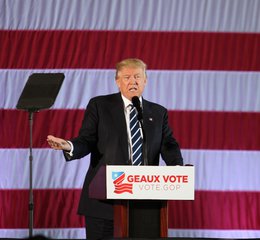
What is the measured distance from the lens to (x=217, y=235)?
4273mm

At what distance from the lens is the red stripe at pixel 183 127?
166 inches

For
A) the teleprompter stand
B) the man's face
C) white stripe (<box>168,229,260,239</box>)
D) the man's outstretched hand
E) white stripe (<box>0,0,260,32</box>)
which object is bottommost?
white stripe (<box>168,229,260,239</box>)

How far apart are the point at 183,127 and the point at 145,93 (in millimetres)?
360

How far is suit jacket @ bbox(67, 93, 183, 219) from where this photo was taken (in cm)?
281

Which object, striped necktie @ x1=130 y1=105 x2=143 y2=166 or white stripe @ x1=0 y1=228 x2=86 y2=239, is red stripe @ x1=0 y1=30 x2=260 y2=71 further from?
striped necktie @ x1=130 y1=105 x2=143 y2=166

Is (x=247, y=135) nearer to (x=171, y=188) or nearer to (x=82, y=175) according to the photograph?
(x=82, y=175)

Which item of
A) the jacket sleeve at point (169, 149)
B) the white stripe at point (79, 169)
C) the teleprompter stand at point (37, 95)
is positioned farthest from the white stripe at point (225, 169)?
the jacket sleeve at point (169, 149)

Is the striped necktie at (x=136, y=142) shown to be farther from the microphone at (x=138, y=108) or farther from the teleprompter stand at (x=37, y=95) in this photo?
the teleprompter stand at (x=37, y=95)

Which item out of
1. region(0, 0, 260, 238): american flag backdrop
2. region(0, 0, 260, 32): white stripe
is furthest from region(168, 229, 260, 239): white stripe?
region(0, 0, 260, 32): white stripe

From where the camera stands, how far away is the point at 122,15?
4.25 meters

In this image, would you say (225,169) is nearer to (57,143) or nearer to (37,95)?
(37,95)

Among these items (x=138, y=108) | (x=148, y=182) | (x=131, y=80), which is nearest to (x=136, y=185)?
(x=148, y=182)

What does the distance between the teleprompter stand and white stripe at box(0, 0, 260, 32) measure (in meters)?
0.63

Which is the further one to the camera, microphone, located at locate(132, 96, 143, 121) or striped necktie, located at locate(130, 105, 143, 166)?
striped necktie, located at locate(130, 105, 143, 166)
